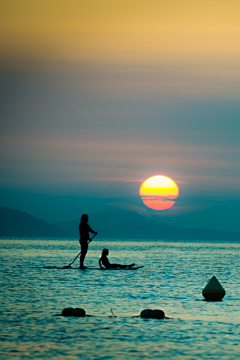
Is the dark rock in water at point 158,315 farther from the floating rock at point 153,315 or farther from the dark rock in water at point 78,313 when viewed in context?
the dark rock in water at point 78,313

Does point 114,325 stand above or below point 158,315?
below

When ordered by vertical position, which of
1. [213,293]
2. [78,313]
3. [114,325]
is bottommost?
[114,325]

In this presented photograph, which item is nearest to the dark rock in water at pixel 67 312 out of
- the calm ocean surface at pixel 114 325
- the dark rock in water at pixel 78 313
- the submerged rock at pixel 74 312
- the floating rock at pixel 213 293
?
the submerged rock at pixel 74 312

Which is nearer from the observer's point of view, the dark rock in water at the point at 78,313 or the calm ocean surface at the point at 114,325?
the calm ocean surface at the point at 114,325

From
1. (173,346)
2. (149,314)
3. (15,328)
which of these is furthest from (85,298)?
(173,346)

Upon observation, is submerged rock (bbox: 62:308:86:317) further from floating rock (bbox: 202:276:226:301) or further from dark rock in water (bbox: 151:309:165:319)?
floating rock (bbox: 202:276:226:301)

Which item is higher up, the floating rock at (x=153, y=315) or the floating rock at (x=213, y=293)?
the floating rock at (x=213, y=293)

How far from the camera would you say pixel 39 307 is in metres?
17.3

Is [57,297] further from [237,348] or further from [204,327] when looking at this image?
[237,348]

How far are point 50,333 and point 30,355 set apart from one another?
2.18m

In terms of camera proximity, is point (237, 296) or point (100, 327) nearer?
point (100, 327)

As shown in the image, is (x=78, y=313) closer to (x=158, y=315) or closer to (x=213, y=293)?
(x=158, y=315)

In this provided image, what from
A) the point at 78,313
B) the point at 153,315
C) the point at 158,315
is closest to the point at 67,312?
the point at 78,313

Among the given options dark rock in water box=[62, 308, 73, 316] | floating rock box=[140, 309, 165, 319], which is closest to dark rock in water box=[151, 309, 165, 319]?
floating rock box=[140, 309, 165, 319]
